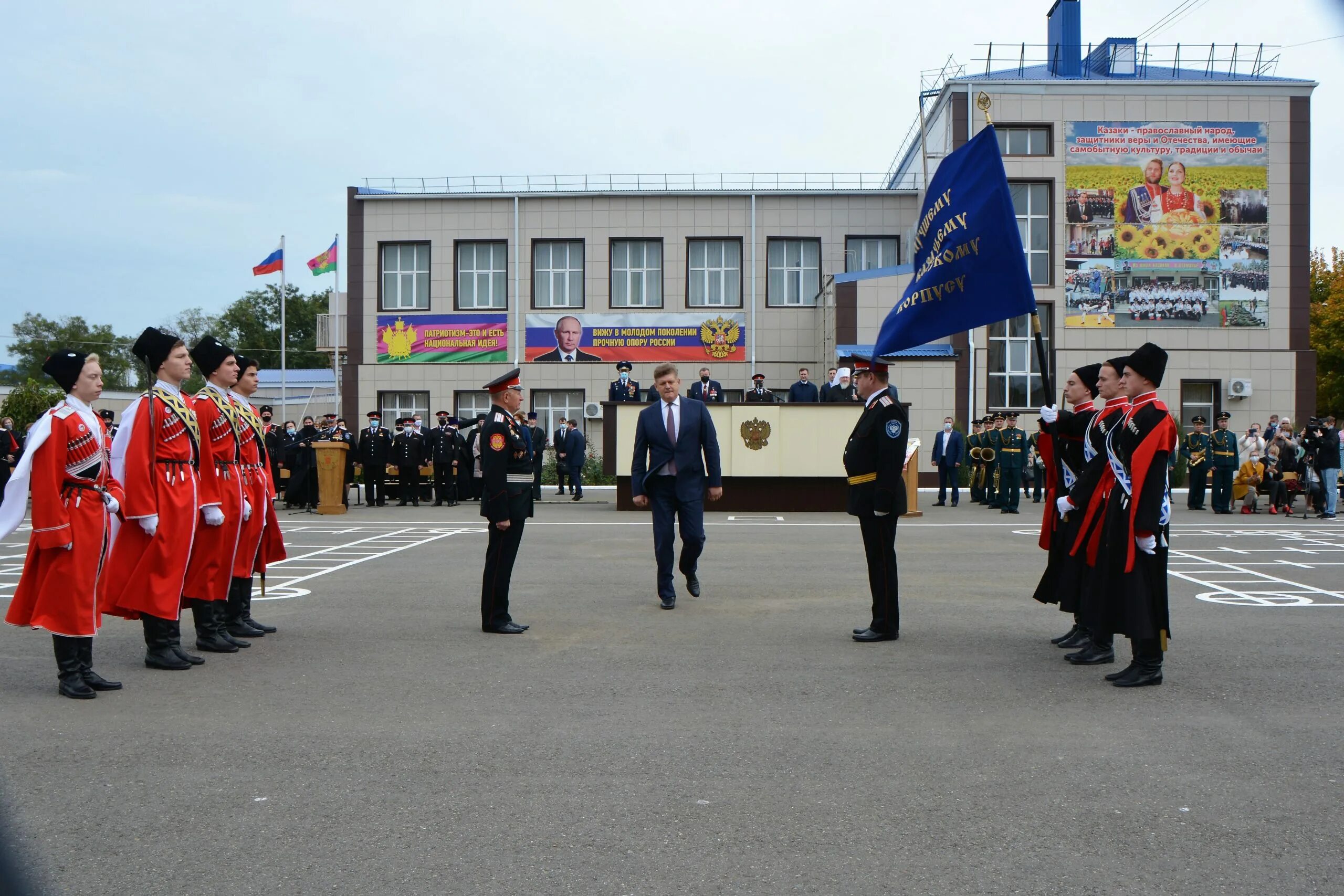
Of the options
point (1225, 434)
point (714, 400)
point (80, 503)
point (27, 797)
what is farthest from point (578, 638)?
point (1225, 434)

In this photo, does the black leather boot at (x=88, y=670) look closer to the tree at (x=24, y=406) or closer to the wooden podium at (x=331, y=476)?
the wooden podium at (x=331, y=476)

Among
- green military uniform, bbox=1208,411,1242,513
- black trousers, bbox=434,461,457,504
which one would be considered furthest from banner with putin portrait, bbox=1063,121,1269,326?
black trousers, bbox=434,461,457,504

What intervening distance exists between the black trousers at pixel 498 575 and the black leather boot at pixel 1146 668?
4311 mm

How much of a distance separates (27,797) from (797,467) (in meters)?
18.1

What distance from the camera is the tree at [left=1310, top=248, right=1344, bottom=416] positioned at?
31.9 m

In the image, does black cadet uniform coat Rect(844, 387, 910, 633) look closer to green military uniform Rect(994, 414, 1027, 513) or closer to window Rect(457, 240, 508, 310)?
green military uniform Rect(994, 414, 1027, 513)

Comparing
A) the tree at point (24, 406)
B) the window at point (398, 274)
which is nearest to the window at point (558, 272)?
the window at point (398, 274)

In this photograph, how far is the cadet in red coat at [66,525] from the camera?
6.45m

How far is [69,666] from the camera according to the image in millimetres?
6520

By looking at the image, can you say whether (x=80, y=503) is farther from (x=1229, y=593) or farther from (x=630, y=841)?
(x=1229, y=593)

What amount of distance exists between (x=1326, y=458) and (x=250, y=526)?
20330mm

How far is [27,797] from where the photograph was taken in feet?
15.2

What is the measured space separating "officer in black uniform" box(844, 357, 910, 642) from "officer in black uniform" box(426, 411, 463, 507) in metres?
17.5

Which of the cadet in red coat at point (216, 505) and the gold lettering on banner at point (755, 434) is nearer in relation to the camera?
the cadet in red coat at point (216, 505)
